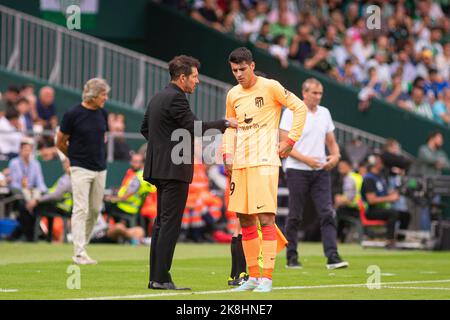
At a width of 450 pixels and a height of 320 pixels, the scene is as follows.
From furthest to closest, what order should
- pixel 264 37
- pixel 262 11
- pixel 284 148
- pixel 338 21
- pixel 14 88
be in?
pixel 338 21
pixel 262 11
pixel 264 37
pixel 14 88
pixel 284 148

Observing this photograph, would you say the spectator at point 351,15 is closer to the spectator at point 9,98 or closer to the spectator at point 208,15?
the spectator at point 208,15

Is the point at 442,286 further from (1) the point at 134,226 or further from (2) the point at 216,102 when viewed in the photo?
(2) the point at 216,102

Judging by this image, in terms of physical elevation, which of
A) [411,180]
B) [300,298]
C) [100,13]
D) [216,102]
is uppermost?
[100,13]

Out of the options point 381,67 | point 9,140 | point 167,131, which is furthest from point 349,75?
point 167,131

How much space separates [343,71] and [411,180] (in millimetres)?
6977

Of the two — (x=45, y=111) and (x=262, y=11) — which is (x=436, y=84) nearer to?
(x=262, y=11)

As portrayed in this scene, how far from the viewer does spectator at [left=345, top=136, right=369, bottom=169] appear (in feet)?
84.9

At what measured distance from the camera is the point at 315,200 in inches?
634

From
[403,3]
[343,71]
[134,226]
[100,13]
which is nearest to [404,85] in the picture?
[343,71]

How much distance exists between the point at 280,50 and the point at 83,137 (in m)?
13.3

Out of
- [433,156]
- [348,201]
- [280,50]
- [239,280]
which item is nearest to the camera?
[239,280]

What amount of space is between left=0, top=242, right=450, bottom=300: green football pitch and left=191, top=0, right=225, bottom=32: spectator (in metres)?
10.2

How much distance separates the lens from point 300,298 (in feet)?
36.1

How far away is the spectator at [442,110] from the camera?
99.6 feet
